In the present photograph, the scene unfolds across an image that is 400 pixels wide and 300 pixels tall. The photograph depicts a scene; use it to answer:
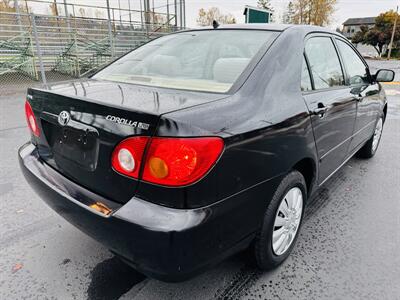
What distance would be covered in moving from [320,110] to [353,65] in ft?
4.56

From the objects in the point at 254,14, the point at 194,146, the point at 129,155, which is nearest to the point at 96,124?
the point at 129,155

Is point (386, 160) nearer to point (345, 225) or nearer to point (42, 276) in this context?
point (345, 225)

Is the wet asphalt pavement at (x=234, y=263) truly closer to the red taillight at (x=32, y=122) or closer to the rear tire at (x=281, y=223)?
the rear tire at (x=281, y=223)

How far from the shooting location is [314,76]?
2340 millimetres

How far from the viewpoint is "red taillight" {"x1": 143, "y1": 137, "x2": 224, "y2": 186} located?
1356mm

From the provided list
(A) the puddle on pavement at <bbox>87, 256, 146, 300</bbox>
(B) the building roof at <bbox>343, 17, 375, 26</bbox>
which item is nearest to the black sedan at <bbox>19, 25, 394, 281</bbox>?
(A) the puddle on pavement at <bbox>87, 256, 146, 300</bbox>

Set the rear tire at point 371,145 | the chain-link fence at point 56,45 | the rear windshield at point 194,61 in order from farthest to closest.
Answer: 1. the chain-link fence at point 56,45
2. the rear tire at point 371,145
3. the rear windshield at point 194,61

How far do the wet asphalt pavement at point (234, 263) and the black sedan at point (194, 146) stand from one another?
20 centimetres

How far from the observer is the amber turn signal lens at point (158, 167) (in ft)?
4.52

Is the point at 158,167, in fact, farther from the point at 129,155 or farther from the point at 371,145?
the point at 371,145

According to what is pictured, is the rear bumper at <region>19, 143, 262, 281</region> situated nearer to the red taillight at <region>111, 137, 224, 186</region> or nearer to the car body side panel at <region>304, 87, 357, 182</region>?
the red taillight at <region>111, 137, 224, 186</region>

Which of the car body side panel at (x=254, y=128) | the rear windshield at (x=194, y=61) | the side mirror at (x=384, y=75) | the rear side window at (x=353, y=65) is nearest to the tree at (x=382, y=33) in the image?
the side mirror at (x=384, y=75)

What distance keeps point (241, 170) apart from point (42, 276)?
1.51 m

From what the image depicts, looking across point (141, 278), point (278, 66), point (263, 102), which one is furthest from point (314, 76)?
point (141, 278)
